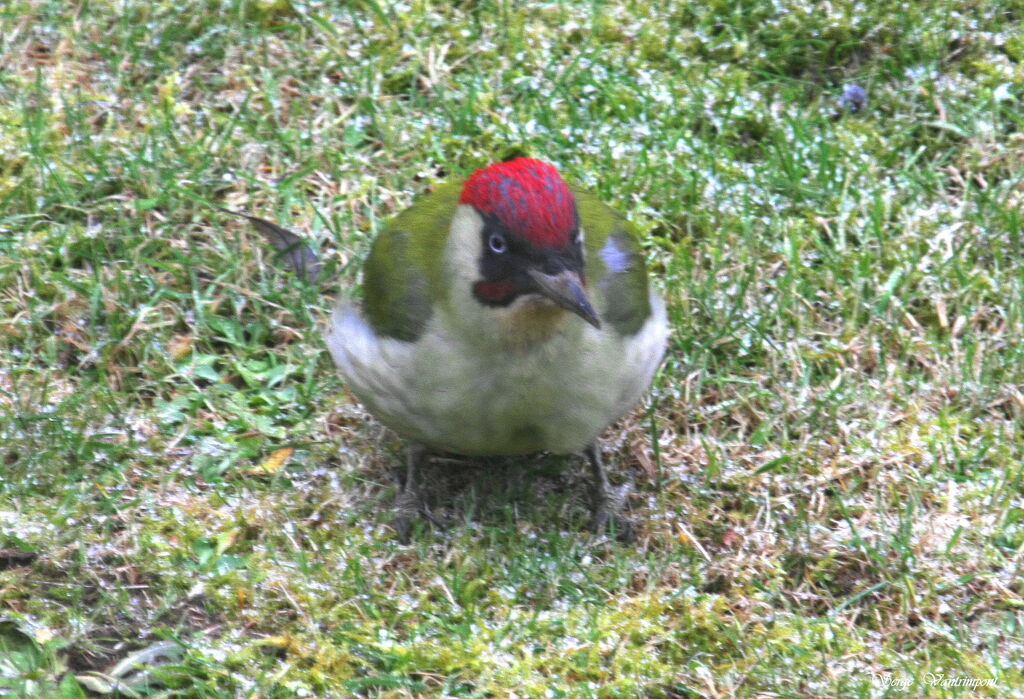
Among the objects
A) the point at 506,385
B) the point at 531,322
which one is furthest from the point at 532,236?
the point at 506,385

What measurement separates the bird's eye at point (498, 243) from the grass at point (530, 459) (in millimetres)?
1085

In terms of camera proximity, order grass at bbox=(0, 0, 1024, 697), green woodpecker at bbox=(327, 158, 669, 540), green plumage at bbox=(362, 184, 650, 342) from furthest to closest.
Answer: green plumage at bbox=(362, 184, 650, 342), grass at bbox=(0, 0, 1024, 697), green woodpecker at bbox=(327, 158, 669, 540)

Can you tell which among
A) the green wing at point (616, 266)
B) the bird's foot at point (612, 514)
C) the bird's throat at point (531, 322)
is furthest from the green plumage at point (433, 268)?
the bird's foot at point (612, 514)

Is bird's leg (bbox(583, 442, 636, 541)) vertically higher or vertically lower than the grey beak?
lower

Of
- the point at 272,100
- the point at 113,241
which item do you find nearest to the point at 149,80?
the point at 272,100

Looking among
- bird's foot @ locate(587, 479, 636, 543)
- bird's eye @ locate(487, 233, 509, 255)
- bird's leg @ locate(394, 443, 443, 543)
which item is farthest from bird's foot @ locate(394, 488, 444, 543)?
bird's eye @ locate(487, 233, 509, 255)

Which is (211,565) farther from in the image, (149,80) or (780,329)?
(149,80)

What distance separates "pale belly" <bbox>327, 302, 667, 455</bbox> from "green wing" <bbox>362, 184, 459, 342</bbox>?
6cm

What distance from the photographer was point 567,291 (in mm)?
3656

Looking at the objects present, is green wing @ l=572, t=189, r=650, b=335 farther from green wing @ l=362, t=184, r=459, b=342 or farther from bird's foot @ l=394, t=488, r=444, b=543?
bird's foot @ l=394, t=488, r=444, b=543

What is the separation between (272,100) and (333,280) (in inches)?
40.8

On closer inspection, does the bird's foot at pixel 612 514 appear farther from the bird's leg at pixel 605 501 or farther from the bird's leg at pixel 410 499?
the bird's leg at pixel 410 499

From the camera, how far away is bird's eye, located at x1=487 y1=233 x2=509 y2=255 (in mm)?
3768

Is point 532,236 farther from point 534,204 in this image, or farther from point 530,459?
point 530,459
